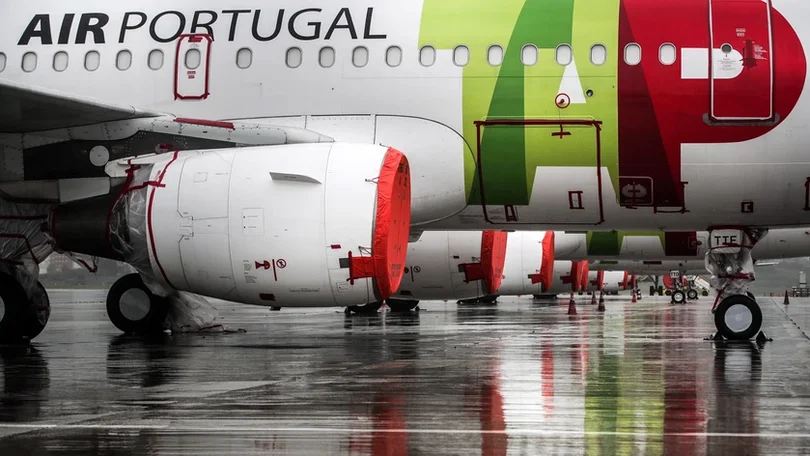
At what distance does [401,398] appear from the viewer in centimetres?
885

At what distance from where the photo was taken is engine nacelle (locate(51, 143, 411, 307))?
11844 mm

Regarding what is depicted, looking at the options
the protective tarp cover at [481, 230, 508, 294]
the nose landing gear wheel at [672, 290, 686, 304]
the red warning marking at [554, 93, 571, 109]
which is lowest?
the nose landing gear wheel at [672, 290, 686, 304]

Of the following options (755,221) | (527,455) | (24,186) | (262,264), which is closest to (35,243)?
(24,186)

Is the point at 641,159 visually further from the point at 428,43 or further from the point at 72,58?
the point at 72,58

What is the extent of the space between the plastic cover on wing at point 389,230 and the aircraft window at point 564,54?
8.23ft

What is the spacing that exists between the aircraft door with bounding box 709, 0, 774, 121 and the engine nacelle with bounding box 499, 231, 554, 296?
1532 centimetres

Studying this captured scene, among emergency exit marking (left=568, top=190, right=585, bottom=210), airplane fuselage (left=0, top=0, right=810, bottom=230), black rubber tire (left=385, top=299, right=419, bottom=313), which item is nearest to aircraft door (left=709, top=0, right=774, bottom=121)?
airplane fuselage (left=0, top=0, right=810, bottom=230)

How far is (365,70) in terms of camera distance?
1446 centimetres

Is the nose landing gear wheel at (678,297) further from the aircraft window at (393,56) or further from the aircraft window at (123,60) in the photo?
the aircraft window at (123,60)

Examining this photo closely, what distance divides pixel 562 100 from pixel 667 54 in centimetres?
141

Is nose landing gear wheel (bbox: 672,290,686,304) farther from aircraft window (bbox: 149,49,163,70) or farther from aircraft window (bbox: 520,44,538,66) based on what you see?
aircraft window (bbox: 149,49,163,70)

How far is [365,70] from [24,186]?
182 inches

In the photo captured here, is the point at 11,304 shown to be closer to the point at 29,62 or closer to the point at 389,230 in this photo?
the point at 29,62

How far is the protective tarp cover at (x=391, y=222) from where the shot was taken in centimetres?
1183
